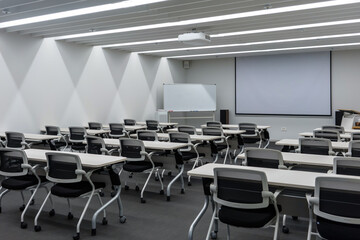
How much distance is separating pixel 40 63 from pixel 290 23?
6.18 metres

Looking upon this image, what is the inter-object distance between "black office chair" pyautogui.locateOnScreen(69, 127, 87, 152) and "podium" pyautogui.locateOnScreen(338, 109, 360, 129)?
7.80 m

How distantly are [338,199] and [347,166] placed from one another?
95 cm

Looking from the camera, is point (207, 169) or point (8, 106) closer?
point (207, 169)

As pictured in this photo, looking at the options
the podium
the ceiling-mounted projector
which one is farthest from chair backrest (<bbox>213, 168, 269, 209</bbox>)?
the podium

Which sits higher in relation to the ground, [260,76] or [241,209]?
[260,76]

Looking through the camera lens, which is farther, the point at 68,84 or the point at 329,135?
the point at 68,84

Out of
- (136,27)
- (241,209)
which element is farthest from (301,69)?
(241,209)

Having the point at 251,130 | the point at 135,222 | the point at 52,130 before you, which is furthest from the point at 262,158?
the point at 52,130

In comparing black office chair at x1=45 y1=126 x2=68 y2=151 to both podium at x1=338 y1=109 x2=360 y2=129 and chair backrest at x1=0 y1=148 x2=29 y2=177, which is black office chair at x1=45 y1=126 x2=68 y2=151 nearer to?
chair backrest at x1=0 y1=148 x2=29 y2=177

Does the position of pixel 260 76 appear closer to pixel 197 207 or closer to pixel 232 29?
pixel 232 29

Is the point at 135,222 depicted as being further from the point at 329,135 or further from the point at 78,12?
the point at 78,12

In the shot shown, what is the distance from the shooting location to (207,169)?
3.46m

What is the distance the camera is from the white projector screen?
1163 centimetres

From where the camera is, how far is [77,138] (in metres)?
7.20
